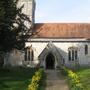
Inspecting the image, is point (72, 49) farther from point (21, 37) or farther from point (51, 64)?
point (21, 37)

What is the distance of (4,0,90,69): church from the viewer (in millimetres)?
60500

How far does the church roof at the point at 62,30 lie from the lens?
60906 mm

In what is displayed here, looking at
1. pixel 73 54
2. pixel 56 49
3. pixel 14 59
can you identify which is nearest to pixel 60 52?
A: pixel 56 49

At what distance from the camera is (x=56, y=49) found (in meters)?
60.9

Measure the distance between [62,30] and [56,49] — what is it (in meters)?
3.33

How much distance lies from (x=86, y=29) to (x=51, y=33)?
567 cm

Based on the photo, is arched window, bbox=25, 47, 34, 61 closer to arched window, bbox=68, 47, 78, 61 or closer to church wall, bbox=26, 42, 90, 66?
church wall, bbox=26, 42, 90, 66

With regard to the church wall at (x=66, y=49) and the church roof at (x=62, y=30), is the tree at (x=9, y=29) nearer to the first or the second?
the church roof at (x=62, y=30)

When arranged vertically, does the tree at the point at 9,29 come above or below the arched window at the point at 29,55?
above

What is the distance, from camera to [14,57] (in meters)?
61.6

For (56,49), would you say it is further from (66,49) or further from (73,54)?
(73,54)

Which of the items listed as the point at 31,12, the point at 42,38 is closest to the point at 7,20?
the point at 42,38

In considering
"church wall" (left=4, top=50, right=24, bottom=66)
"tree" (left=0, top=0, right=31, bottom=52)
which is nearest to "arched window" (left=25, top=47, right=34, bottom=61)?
"church wall" (left=4, top=50, right=24, bottom=66)

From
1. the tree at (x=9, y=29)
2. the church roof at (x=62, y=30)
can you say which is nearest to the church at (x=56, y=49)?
the church roof at (x=62, y=30)
